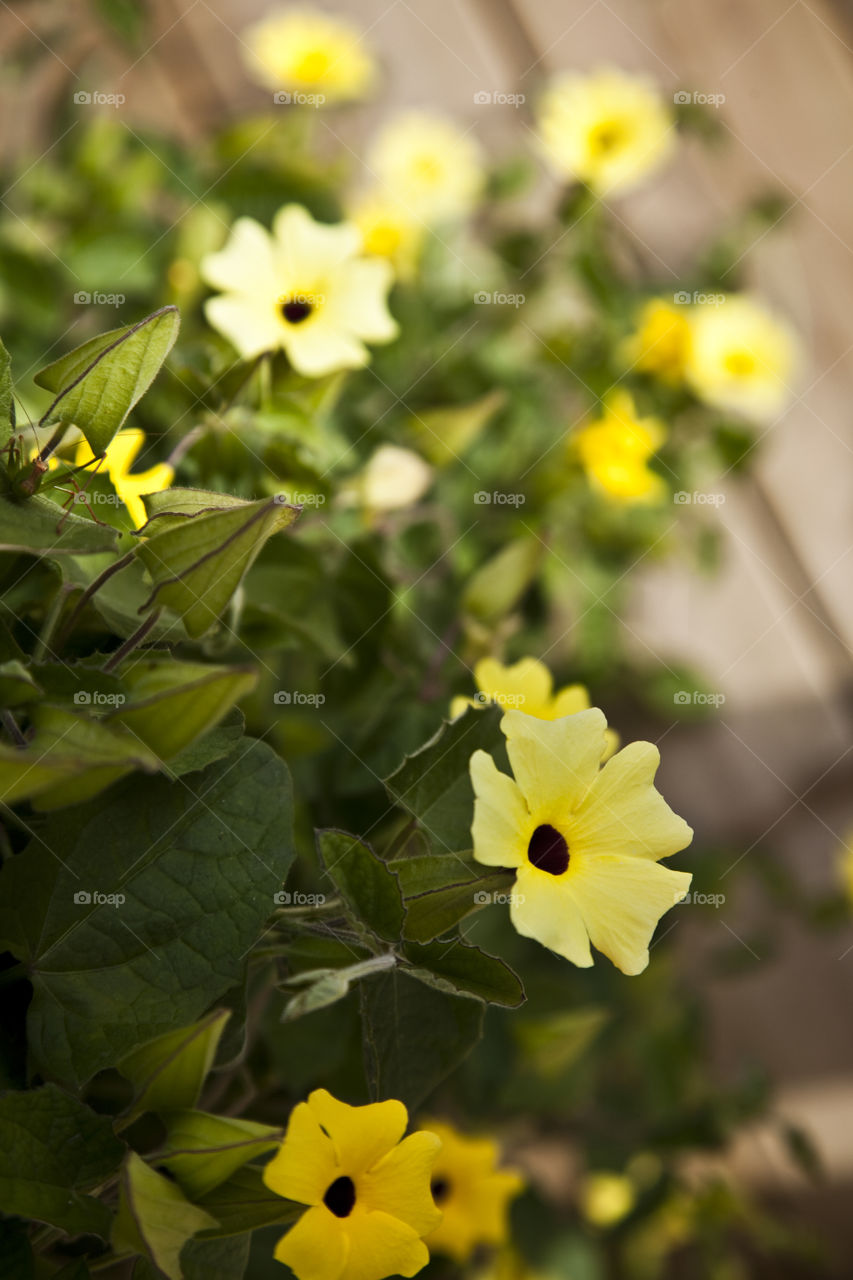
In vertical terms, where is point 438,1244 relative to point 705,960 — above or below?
above

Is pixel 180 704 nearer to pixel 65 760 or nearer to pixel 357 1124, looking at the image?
pixel 65 760

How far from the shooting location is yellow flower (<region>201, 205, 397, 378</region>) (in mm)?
453

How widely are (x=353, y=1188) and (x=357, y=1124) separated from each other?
0.12 ft

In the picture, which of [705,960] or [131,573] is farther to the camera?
→ [705,960]

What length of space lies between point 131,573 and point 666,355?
63cm

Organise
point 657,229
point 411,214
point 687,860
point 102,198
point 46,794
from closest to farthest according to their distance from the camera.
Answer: point 46,794 → point 102,198 → point 411,214 → point 687,860 → point 657,229

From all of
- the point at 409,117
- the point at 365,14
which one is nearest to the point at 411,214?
the point at 409,117

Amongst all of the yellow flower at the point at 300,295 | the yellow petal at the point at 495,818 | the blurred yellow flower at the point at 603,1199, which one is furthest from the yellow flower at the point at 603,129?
the blurred yellow flower at the point at 603,1199

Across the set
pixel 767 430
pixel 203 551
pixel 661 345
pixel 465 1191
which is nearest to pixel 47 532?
pixel 203 551

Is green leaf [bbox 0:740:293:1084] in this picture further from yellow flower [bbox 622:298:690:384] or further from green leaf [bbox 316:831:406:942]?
yellow flower [bbox 622:298:690:384]

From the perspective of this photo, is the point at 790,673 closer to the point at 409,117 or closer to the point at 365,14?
the point at 409,117

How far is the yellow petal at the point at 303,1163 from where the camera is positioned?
0.94ft

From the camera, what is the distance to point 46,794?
0.26 meters

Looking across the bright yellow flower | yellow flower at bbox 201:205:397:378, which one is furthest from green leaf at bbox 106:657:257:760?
the bright yellow flower
